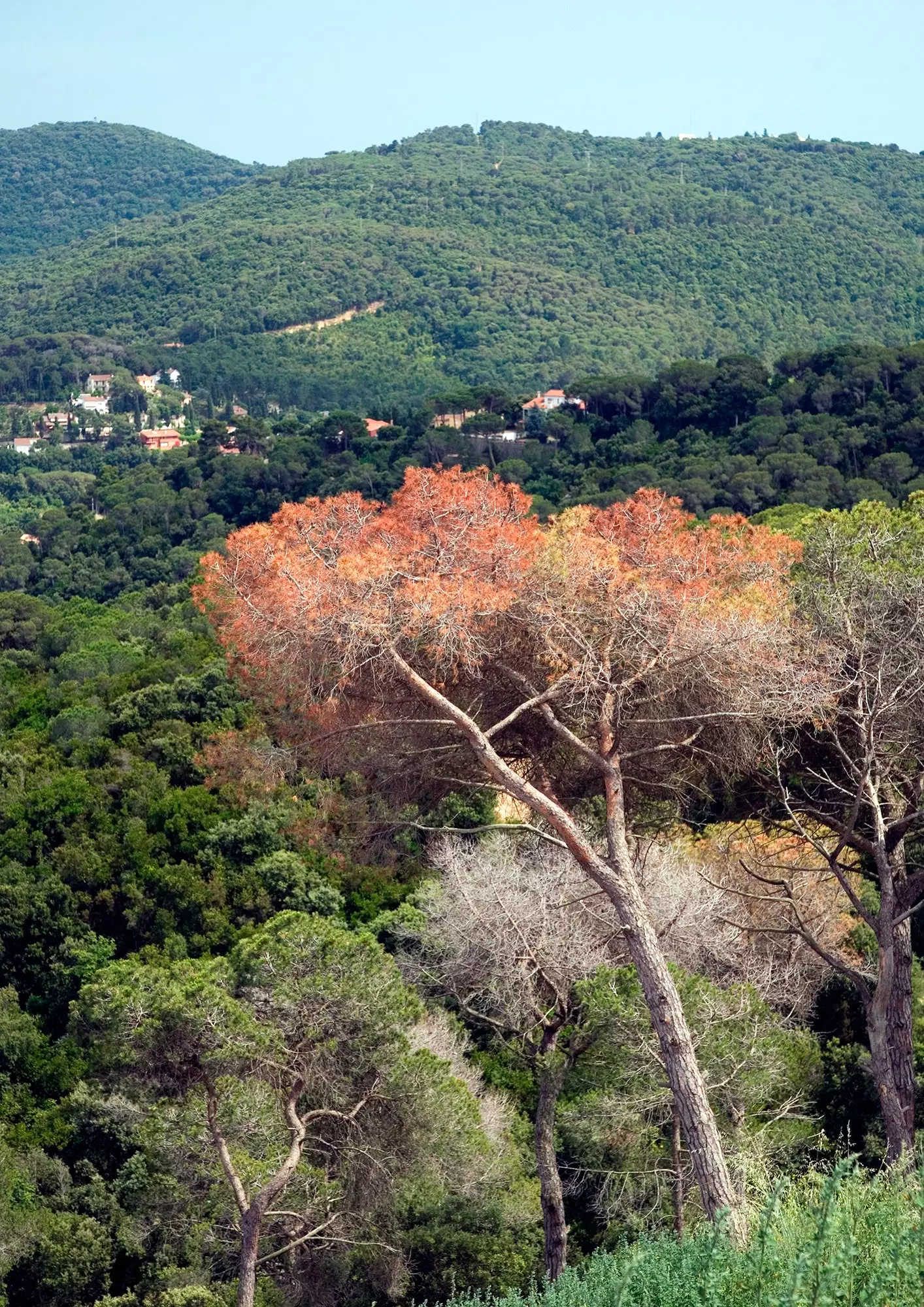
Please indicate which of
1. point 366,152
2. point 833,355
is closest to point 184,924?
point 833,355

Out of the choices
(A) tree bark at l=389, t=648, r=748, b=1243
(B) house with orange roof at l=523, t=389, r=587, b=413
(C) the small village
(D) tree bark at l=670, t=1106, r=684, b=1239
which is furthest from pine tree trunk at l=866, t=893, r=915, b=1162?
(C) the small village

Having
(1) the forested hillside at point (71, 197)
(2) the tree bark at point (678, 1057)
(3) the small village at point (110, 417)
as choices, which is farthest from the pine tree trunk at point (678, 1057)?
(1) the forested hillside at point (71, 197)

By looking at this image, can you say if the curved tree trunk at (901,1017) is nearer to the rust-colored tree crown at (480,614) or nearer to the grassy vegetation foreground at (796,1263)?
the rust-colored tree crown at (480,614)

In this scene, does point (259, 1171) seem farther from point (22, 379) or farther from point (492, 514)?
point (22, 379)

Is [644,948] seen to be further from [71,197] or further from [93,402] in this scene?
[71,197]

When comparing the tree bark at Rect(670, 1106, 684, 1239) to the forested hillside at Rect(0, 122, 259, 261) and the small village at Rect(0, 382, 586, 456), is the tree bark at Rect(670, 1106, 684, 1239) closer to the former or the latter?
the small village at Rect(0, 382, 586, 456)

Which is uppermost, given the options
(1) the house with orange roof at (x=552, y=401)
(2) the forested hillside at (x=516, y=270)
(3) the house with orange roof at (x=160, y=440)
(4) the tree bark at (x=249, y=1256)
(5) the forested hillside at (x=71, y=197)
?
(5) the forested hillside at (x=71, y=197)

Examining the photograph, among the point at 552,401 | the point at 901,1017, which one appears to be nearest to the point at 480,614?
the point at 901,1017
